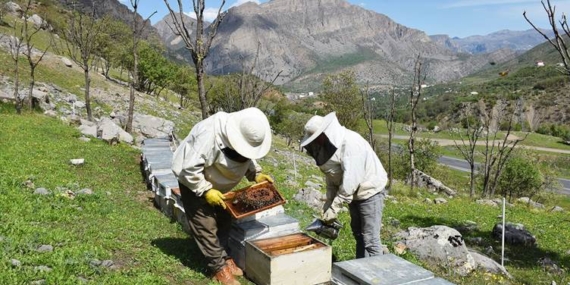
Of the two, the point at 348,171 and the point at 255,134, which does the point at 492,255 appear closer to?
the point at 348,171

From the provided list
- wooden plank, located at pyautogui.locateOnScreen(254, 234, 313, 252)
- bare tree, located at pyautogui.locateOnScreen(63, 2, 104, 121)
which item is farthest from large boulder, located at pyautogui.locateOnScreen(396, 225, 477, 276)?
bare tree, located at pyautogui.locateOnScreen(63, 2, 104, 121)

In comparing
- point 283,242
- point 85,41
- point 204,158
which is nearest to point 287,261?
point 283,242

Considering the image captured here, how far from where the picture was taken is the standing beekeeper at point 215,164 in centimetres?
608

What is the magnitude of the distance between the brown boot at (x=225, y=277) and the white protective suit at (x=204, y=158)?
1.22 m

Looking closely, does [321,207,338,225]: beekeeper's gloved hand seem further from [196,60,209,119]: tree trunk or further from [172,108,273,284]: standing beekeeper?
[196,60,209,119]: tree trunk

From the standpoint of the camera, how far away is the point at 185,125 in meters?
35.4

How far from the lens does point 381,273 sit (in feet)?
17.2

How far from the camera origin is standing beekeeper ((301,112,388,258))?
6.48m

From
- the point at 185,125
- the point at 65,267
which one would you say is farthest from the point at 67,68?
the point at 65,267

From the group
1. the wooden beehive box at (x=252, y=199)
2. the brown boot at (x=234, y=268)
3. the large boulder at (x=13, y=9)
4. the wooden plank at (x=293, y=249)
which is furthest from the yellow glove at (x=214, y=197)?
the large boulder at (x=13, y=9)

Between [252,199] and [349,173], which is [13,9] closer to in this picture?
[252,199]

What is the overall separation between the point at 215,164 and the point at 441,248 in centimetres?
570

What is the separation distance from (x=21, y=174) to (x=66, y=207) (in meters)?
3.03

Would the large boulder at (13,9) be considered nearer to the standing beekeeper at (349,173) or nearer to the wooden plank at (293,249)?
the standing beekeeper at (349,173)
